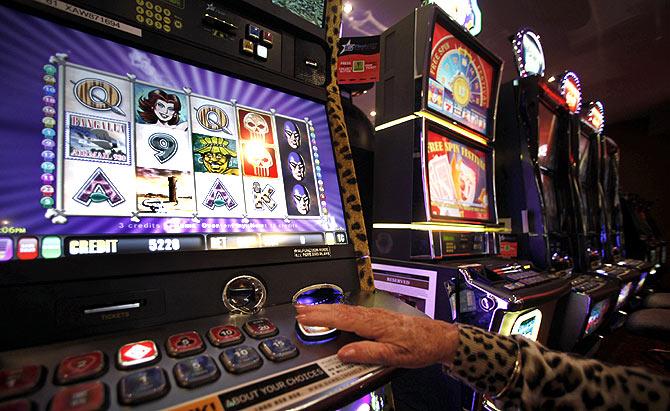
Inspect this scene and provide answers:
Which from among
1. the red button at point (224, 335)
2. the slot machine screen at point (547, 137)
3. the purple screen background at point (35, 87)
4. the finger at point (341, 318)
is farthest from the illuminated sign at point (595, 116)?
the red button at point (224, 335)

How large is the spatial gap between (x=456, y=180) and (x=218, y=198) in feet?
5.37

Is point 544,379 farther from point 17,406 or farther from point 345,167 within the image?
point 17,406

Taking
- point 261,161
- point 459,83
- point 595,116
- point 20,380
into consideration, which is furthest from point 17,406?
point 595,116

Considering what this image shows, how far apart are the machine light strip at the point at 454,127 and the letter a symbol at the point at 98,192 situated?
5.09 feet

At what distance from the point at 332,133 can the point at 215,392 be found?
0.80 meters

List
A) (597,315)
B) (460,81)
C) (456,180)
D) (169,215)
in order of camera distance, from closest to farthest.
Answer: (169,215)
(456,180)
(460,81)
(597,315)

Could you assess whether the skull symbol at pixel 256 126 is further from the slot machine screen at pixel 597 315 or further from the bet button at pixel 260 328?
the slot machine screen at pixel 597 315

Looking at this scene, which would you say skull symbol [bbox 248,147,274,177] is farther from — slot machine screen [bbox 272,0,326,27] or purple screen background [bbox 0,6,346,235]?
slot machine screen [bbox 272,0,326,27]

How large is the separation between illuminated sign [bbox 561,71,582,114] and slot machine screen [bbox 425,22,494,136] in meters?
1.46

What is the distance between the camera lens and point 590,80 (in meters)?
5.92

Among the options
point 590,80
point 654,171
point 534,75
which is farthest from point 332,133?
point 654,171

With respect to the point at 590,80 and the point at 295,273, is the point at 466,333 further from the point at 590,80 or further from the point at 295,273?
the point at 590,80

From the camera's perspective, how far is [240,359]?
48 centimetres

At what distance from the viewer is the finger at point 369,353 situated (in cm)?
56
